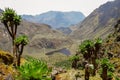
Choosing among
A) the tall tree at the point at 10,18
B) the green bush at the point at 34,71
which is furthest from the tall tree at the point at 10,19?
the green bush at the point at 34,71

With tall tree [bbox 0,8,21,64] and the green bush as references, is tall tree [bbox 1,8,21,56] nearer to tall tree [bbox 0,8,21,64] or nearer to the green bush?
tall tree [bbox 0,8,21,64]

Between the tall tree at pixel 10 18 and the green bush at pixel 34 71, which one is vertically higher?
the tall tree at pixel 10 18

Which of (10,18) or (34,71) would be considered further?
(10,18)

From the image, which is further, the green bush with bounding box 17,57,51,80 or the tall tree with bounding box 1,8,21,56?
the tall tree with bounding box 1,8,21,56

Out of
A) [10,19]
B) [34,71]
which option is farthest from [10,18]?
[34,71]

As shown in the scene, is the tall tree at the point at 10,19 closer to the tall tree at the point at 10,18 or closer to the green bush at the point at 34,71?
the tall tree at the point at 10,18

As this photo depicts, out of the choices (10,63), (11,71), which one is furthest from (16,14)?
(11,71)

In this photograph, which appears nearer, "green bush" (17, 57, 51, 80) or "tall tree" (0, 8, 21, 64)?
"green bush" (17, 57, 51, 80)

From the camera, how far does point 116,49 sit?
19288 centimetres

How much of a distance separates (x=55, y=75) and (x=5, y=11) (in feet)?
90.2

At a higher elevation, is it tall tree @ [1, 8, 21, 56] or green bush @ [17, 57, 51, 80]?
tall tree @ [1, 8, 21, 56]

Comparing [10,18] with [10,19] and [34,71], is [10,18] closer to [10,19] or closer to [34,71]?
[10,19]

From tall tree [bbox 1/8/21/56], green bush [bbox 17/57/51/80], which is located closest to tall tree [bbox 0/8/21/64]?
tall tree [bbox 1/8/21/56]

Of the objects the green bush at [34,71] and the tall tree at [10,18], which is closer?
the green bush at [34,71]
